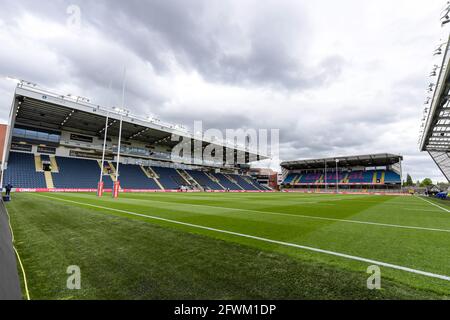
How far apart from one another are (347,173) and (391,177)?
1144 cm

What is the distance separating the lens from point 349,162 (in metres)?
64.4

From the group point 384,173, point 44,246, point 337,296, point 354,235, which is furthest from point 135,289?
point 384,173

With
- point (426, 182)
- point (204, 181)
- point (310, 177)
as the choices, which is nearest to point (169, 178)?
point (204, 181)

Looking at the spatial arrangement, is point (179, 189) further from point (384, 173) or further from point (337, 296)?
point (384, 173)

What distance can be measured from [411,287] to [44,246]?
6436mm

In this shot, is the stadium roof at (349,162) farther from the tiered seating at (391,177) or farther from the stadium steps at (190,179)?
the stadium steps at (190,179)

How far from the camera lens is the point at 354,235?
559 centimetres

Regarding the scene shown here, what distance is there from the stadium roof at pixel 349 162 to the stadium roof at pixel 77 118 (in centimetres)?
3911

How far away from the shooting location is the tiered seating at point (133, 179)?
38034 mm

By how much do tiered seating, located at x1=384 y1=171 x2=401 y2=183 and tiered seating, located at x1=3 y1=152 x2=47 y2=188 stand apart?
7298cm

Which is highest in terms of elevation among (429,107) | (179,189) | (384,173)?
(429,107)
